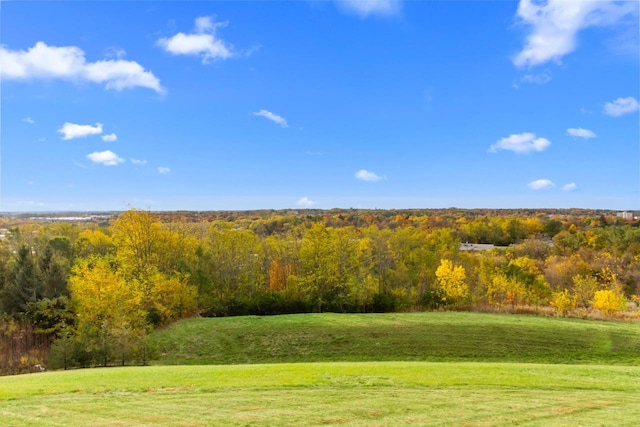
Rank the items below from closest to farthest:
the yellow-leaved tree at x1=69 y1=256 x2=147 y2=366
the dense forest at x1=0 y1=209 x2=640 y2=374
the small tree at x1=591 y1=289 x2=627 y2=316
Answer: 1. the yellow-leaved tree at x1=69 y1=256 x2=147 y2=366
2. the dense forest at x1=0 y1=209 x2=640 y2=374
3. the small tree at x1=591 y1=289 x2=627 y2=316

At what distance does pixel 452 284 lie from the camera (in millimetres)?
42562

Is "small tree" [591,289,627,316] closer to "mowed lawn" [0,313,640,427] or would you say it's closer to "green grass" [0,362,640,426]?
"mowed lawn" [0,313,640,427]

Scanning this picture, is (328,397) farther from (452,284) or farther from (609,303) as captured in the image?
(609,303)

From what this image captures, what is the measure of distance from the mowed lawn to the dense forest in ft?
17.3

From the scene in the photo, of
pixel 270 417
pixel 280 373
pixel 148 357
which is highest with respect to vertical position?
pixel 270 417

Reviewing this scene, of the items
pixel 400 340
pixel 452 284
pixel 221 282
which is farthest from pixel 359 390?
pixel 452 284

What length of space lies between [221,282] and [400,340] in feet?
72.0

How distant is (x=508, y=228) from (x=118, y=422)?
98.6 m

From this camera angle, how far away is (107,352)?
74.7 ft

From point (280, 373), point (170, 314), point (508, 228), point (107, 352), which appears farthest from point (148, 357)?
point (508, 228)

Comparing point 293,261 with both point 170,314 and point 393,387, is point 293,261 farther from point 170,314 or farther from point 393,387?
point 393,387

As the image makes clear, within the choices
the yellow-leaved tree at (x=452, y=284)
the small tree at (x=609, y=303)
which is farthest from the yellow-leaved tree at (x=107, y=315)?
the small tree at (x=609, y=303)

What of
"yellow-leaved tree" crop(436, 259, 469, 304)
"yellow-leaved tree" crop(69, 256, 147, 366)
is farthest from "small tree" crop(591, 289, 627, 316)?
"yellow-leaved tree" crop(69, 256, 147, 366)

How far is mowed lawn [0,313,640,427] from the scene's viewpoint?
1020cm
